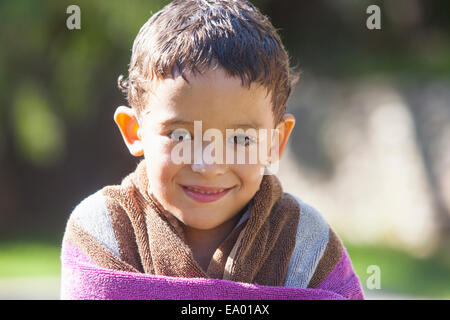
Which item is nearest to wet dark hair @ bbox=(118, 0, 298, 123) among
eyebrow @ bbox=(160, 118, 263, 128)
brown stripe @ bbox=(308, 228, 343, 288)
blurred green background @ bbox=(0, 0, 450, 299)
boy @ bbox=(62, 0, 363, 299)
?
boy @ bbox=(62, 0, 363, 299)

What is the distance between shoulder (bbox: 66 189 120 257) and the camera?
2.11 m

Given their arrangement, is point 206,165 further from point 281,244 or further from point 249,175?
point 281,244

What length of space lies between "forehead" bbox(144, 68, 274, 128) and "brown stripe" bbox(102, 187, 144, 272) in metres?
0.39

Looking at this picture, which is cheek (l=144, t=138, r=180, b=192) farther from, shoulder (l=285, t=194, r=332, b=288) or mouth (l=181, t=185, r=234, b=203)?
shoulder (l=285, t=194, r=332, b=288)

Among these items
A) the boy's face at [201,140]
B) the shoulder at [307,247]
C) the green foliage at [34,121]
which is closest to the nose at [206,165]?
the boy's face at [201,140]

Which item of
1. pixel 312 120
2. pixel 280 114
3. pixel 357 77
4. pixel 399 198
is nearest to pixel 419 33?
pixel 357 77

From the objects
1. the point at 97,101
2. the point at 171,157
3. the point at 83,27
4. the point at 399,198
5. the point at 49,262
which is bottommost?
the point at 49,262

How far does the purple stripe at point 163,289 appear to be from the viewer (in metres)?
1.96

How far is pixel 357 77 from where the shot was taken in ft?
25.7

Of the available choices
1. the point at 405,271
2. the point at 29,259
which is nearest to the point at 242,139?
the point at 405,271

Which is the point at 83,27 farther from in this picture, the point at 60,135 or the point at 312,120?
the point at 312,120

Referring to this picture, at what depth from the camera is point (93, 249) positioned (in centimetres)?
209

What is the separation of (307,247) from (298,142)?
216 inches
